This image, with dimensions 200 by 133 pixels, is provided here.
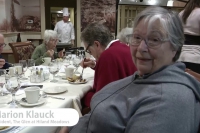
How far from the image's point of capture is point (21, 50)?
116 inches

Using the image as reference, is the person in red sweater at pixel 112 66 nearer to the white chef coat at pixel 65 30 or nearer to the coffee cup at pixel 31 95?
the coffee cup at pixel 31 95

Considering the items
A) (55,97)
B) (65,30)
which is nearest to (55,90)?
(55,97)

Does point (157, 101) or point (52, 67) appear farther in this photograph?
point (52, 67)

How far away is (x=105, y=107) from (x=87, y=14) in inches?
210

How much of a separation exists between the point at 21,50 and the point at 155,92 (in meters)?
2.56

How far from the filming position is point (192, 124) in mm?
713

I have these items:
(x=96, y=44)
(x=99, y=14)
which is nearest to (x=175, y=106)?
(x=96, y=44)

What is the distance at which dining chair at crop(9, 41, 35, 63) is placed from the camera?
285cm

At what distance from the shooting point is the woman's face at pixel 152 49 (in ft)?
2.69

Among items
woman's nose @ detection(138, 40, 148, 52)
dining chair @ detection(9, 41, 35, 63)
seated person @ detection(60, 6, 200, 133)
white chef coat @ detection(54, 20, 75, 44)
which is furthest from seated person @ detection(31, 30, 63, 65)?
white chef coat @ detection(54, 20, 75, 44)

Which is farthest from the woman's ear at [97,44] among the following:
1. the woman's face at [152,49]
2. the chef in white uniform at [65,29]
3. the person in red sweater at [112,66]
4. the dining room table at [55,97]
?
the chef in white uniform at [65,29]

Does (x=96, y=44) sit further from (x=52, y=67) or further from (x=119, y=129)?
(x=119, y=129)

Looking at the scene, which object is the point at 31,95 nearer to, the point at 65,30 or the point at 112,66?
the point at 112,66

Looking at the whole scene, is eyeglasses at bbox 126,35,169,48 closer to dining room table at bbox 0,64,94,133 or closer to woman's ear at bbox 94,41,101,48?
dining room table at bbox 0,64,94,133
